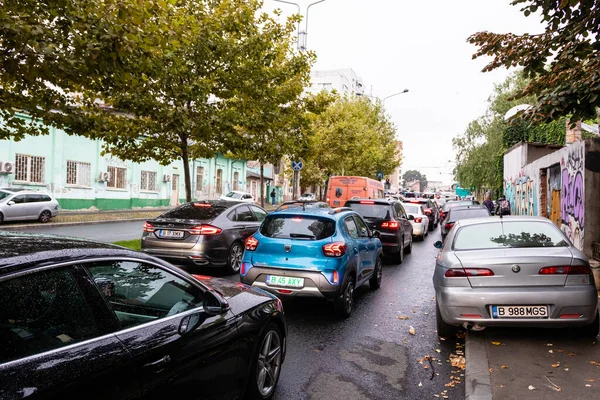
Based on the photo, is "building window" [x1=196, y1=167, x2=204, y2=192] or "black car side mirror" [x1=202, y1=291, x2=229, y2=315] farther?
"building window" [x1=196, y1=167, x2=204, y2=192]

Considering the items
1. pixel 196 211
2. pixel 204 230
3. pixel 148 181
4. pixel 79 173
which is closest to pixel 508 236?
pixel 204 230

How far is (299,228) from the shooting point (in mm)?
6855

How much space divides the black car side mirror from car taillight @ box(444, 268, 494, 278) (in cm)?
301

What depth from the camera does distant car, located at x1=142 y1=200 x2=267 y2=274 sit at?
913cm

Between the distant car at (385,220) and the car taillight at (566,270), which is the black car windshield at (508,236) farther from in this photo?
the distant car at (385,220)

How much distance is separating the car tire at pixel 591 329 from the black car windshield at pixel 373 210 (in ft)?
23.2

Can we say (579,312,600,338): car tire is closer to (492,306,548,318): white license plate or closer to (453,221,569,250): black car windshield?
(492,306,548,318): white license plate

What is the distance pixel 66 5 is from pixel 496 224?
7017 millimetres

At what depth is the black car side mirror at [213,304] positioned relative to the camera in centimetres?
326

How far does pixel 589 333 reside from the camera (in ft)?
17.7

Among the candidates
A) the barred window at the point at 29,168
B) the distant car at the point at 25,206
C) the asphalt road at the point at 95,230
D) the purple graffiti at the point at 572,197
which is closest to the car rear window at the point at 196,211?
the asphalt road at the point at 95,230

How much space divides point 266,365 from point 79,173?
2712 cm

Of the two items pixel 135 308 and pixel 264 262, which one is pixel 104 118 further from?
pixel 135 308

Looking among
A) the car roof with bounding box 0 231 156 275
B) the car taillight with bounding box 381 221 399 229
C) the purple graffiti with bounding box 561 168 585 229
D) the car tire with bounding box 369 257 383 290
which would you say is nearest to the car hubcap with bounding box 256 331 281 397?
the car roof with bounding box 0 231 156 275
